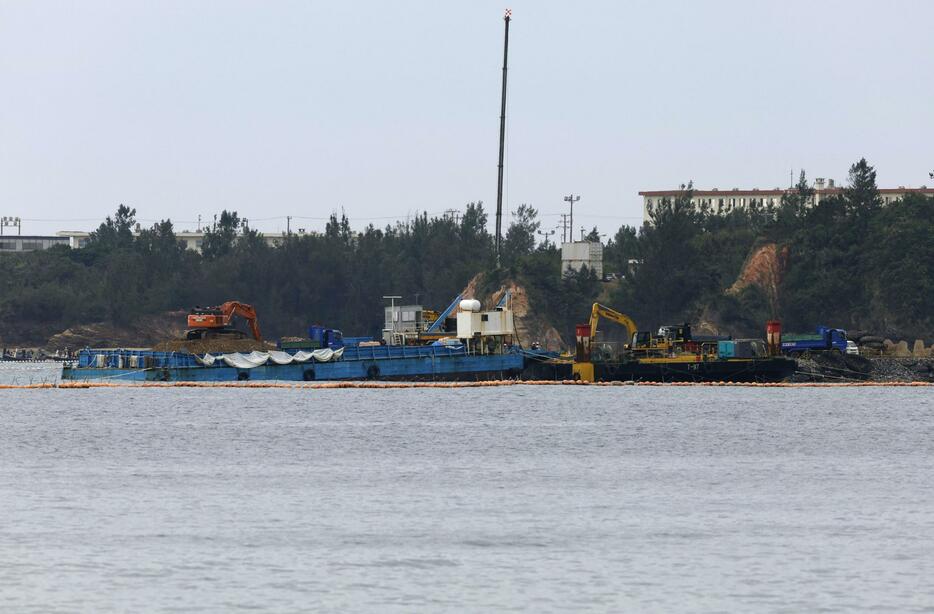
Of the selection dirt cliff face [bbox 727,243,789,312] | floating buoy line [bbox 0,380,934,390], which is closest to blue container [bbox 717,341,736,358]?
floating buoy line [bbox 0,380,934,390]

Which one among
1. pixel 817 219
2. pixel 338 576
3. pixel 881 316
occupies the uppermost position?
pixel 817 219

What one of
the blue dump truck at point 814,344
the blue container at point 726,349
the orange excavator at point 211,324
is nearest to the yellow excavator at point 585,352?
the blue container at point 726,349

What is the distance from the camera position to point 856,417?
89.2m

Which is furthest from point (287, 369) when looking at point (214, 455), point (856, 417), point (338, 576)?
point (338, 576)

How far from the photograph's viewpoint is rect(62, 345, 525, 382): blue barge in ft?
366

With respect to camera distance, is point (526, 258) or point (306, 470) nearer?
point (306, 470)

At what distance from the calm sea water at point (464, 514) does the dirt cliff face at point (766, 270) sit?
3942 inches

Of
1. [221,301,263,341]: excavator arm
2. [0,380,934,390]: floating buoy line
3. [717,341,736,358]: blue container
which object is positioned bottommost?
[0,380,934,390]: floating buoy line

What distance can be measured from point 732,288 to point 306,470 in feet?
449

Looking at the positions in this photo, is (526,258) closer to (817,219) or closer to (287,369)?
(817,219)

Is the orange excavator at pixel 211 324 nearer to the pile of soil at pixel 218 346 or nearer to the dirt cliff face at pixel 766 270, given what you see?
the pile of soil at pixel 218 346

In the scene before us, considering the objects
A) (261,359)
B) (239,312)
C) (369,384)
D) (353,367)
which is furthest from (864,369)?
(239,312)

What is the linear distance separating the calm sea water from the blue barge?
2649 cm

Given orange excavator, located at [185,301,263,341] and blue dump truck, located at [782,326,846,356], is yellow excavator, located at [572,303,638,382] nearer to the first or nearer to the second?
blue dump truck, located at [782,326,846,356]
